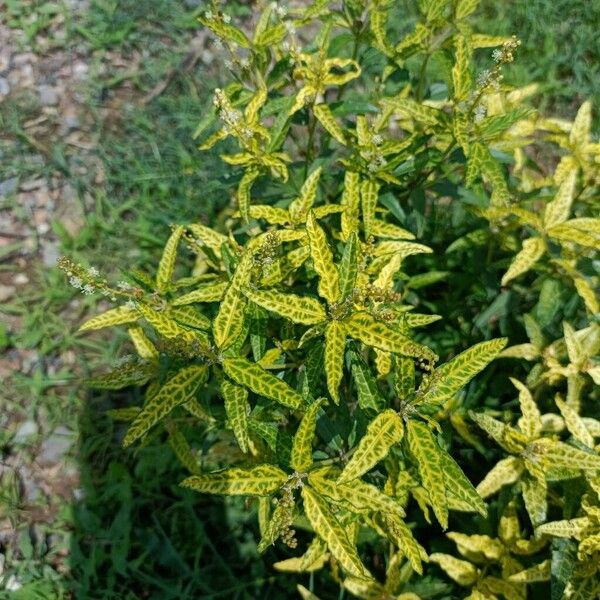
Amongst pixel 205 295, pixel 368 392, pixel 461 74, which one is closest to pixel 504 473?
pixel 368 392

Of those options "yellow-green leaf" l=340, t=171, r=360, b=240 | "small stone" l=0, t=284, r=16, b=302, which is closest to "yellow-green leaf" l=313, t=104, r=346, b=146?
"yellow-green leaf" l=340, t=171, r=360, b=240

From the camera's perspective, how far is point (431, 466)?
162 centimetres

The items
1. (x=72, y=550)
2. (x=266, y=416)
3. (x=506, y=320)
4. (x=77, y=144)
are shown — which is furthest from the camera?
(x=77, y=144)

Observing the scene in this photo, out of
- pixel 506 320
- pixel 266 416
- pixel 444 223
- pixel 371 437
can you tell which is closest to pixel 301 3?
pixel 444 223

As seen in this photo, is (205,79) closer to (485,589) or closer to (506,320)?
(506,320)

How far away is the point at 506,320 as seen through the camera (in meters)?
2.68

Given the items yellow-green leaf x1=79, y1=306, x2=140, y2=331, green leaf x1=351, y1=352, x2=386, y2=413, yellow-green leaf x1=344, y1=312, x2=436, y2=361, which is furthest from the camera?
yellow-green leaf x1=79, y1=306, x2=140, y2=331

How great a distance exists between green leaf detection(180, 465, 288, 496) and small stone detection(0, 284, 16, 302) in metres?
2.31

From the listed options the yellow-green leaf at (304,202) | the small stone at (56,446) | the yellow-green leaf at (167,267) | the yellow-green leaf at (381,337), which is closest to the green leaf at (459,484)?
the yellow-green leaf at (381,337)

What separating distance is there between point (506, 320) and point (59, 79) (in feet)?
10.3

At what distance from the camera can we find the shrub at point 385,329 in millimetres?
1690

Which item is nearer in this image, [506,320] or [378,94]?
[378,94]

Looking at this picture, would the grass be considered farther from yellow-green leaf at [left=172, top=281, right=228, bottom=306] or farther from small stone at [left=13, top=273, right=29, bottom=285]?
yellow-green leaf at [left=172, top=281, right=228, bottom=306]

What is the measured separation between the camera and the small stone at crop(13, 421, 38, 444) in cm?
318
